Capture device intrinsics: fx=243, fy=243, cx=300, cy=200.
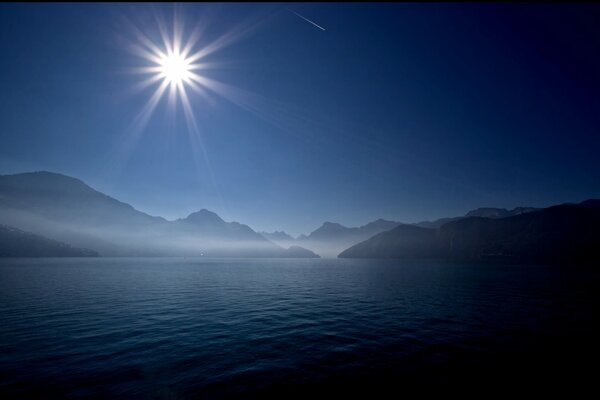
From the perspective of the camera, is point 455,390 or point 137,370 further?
point 137,370

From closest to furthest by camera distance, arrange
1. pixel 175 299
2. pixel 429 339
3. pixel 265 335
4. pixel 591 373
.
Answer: pixel 591 373 < pixel 429 339 < pixel 265 335 < pixel 175 299

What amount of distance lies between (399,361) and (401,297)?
26.6 metres

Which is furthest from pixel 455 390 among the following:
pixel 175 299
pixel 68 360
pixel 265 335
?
pixel 175 299

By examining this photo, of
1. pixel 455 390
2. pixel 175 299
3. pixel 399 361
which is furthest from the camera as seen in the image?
pixel 175 299

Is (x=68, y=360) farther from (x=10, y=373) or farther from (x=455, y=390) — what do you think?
(x=455, y=390)

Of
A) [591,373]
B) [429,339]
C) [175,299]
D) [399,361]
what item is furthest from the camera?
[175,299]

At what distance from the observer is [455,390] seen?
11.8 m

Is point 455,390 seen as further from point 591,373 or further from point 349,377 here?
point 591,373

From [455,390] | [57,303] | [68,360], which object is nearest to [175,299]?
[57,303]

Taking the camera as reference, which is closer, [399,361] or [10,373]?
[10,373]

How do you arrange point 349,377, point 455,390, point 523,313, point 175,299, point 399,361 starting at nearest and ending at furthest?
1. point 455,390
2. point 349,377
3. point 399,361
4. point 523,313
5. point 175,299

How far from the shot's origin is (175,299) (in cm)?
3747

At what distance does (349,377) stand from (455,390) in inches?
199

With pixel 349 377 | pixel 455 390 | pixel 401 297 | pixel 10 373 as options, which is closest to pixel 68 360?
pixel 10 373
